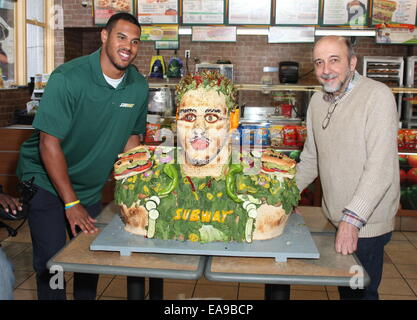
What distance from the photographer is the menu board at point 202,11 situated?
21.0 feet

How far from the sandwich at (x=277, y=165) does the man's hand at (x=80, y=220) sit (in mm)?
821

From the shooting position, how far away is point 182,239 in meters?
1.92

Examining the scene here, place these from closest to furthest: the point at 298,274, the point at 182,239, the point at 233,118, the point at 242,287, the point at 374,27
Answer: the point at 298,274, the point at 182,239, the point at 233,118, the point at 242,287, the point at 374,27

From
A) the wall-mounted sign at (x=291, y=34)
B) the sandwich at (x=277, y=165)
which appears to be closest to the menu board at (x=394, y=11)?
the wall-mounted sign at (x=291, y=34)

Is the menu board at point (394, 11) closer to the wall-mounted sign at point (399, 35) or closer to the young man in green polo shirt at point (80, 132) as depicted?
the wall-mounted sign at point (399, 35)

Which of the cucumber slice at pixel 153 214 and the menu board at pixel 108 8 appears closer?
the cucumber slice at pixel 153 214

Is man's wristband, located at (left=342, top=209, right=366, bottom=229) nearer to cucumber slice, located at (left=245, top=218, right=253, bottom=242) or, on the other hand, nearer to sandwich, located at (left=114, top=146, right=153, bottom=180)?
cucumber slice, located at (left=245, top=218, right=253, bottom=242)

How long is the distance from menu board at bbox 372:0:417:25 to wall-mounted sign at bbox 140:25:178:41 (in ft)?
Answer: 8.72

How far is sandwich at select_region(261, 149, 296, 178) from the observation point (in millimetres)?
1993
